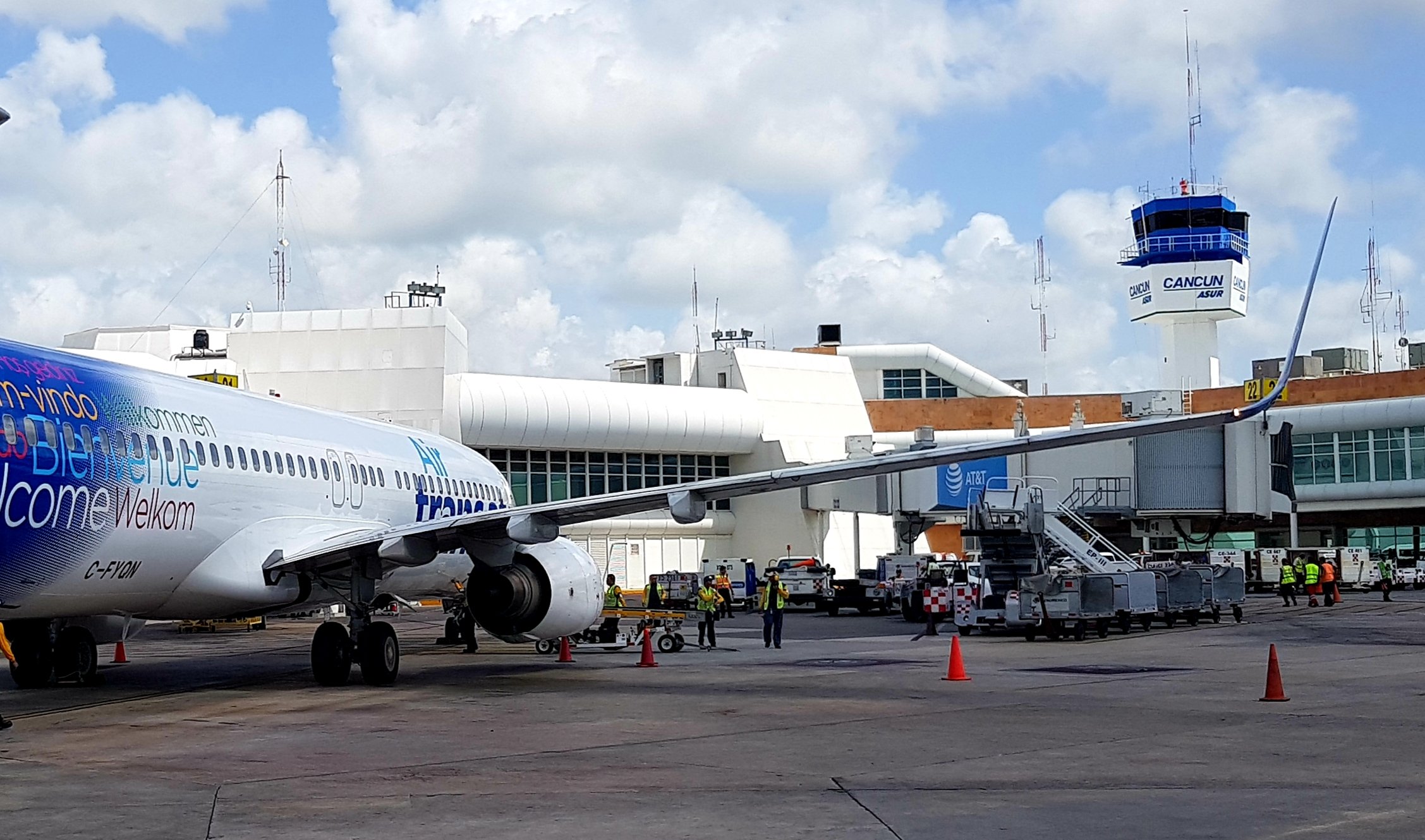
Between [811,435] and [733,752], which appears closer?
[733,752]

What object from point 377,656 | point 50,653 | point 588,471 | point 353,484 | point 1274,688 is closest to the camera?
point 1274,688

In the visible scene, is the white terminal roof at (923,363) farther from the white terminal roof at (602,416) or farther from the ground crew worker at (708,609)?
the ground crew worker at (708,609)

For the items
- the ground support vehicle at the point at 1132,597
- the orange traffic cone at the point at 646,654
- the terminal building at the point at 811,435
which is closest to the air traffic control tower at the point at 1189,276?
the terminal building at the point at 811,435

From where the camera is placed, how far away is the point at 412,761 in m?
12.8

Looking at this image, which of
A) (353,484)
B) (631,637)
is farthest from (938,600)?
(353,484)

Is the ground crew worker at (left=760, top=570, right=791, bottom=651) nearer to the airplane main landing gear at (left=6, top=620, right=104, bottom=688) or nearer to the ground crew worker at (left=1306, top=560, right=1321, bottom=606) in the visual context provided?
the airplane main landing gear at (left=6, top=620, right=104, bottom=688)

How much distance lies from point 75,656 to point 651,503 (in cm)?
844

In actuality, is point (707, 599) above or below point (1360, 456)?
below

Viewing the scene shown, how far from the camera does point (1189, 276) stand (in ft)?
291

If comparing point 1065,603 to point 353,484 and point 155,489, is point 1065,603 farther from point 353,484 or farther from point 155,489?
point 155,489

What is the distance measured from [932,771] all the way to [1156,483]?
119ft

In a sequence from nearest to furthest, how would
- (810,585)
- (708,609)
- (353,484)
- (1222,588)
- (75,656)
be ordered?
1. (75,656)
2. (353,484)
3. (708,609)
4. (1222,588)
5. (810,585)

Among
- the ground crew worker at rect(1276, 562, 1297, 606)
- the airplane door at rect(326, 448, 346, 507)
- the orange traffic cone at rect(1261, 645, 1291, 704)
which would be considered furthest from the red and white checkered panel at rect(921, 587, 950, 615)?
the airplane door at rect(326, 448, 346, 507)

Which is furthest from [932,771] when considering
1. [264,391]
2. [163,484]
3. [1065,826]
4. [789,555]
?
[789,555]
